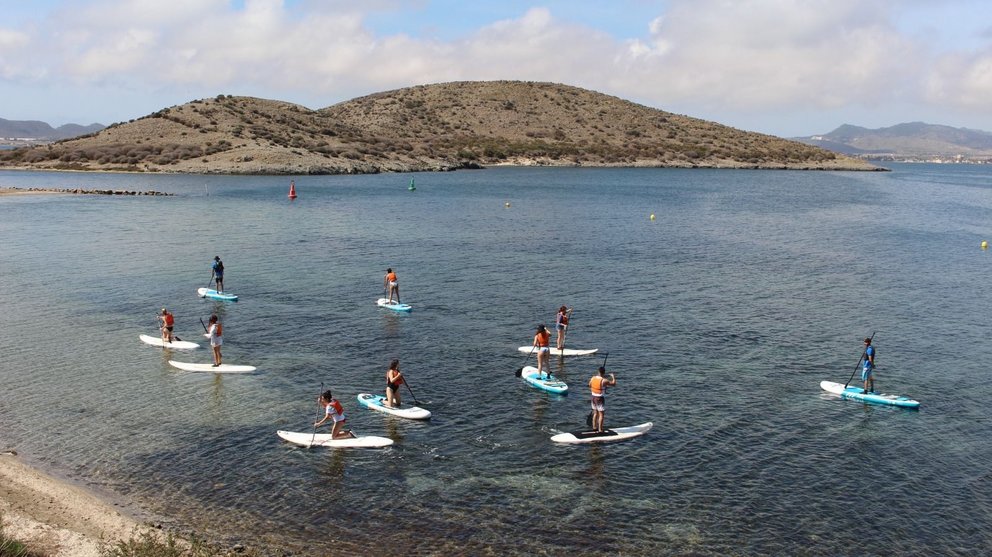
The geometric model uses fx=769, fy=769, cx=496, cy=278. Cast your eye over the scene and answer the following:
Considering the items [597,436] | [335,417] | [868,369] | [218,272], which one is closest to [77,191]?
[218,272]

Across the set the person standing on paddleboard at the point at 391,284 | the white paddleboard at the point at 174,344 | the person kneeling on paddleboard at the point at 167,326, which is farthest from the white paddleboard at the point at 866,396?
the person kneeling on paddleboard at the point at 167,326

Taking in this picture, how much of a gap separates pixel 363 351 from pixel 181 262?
2560cm

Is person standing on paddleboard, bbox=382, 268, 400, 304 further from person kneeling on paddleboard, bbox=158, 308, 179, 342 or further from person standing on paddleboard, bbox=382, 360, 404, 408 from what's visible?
person standing on paddleboard, bbox=382, 360, 404, 408

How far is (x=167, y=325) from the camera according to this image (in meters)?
32.8

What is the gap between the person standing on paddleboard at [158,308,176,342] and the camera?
32688 mm

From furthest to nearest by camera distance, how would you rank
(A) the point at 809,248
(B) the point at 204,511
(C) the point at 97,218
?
(C) the point at 97,218 < (A) the point at 809,248 < (B) the point at 204,511

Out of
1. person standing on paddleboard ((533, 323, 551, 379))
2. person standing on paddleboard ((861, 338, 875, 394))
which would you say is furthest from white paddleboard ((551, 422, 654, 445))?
person standing on paddleboard ((861, 338, 875, 394))

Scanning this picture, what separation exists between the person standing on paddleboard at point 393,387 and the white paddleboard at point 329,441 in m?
2.37

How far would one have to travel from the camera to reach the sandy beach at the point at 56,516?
16844 millimetres

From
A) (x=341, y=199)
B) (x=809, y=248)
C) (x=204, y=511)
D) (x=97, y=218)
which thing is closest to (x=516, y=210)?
(x=341, y=199)

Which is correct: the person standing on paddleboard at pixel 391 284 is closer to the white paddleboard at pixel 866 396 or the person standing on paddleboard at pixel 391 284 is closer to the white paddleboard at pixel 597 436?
the white paddleboard at pixel 597 436

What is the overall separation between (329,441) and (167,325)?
43.6ft

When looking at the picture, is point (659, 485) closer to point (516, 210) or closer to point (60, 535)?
point (60, 535)

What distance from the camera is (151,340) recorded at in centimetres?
3356
